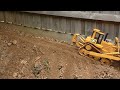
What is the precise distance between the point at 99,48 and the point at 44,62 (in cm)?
168

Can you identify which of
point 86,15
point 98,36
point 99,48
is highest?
point 86,15

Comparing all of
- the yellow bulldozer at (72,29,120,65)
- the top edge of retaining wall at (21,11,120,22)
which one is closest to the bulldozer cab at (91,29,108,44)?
the yellow bulldozer at (72,29,120,65)

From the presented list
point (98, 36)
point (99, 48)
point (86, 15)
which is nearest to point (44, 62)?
point (99, 48)

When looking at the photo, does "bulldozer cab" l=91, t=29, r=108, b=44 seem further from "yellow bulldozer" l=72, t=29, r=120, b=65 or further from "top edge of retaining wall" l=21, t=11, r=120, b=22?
"top edge of retaining wall" l=21, t=11, r=120, b=22

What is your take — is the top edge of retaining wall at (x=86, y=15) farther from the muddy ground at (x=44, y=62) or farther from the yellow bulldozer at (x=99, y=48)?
A: the muddy ground at (x=44, y=62)

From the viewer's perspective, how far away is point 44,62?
6.71 meters

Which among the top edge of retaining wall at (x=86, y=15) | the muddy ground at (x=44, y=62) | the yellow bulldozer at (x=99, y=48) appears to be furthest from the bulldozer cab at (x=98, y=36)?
the muddy ground at (x=44, y=62)

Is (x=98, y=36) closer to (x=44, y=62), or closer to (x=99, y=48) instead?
(x=99, y=48)

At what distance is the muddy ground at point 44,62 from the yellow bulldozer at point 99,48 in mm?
194

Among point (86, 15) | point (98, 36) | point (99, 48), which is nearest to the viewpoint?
point (99, 48)

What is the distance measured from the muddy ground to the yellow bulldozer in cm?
19

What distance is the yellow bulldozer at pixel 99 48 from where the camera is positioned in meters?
6.87

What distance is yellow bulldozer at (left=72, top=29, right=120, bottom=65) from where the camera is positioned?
6.87 meters

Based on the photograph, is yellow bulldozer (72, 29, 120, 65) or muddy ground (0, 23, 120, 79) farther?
yellow bulldozer (72, 29, 120, 65)
